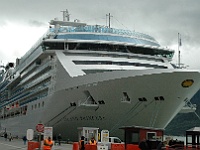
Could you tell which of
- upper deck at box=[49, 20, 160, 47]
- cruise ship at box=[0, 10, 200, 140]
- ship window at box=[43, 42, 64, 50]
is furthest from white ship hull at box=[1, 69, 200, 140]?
upper deck at box=[49, 20, 160, 47]

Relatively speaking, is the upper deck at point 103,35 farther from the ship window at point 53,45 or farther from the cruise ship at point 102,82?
the ship window at point 53,45

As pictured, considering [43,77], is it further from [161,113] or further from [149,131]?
[149,131]

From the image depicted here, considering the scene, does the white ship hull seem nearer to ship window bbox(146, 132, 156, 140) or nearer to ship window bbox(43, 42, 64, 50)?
ship window bbox(43, 42, 64, 50)

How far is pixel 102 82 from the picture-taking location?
89.1ft

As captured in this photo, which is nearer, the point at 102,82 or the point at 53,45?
the point at 102,82

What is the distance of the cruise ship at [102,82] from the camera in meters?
26.4

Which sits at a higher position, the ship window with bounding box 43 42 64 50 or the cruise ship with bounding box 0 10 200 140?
the ship window with bounding box 43 42 64 50

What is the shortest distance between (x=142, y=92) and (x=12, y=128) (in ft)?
90.2

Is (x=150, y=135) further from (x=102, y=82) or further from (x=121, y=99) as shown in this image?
(x=102, y=82)

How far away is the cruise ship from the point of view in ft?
86.5

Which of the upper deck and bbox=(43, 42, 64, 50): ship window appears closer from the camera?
bbox=(43, 42, 64, 50): ship window

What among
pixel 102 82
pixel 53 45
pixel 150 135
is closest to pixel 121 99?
pixel 102 82

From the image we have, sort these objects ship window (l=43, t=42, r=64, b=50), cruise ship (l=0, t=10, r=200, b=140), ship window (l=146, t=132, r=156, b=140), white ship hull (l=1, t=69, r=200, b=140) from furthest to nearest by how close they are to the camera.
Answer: ship window (l=43, t=42, r=64, b=50)
cruise ship (l=0, t=10, r=200, b=140)
white ship hull (l=1, t=69, r=200, b=140)
ship window (l=146, t=132, r=156, b=140)

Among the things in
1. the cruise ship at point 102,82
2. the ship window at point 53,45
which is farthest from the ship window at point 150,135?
the ship window at point 53,45
